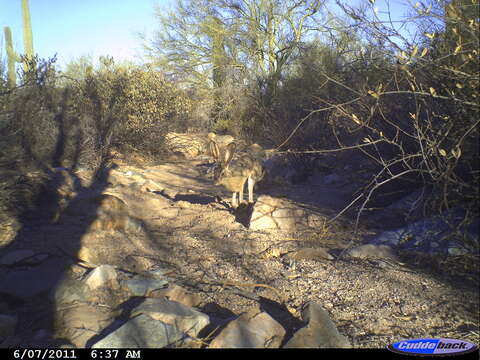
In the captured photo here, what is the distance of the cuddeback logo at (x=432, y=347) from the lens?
2.59 metres

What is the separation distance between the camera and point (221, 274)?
436cm

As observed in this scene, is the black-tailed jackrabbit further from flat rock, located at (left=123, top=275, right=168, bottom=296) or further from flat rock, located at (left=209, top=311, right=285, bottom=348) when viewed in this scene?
flat rock, located at (left=209, top=311, right=285, bottom=348)

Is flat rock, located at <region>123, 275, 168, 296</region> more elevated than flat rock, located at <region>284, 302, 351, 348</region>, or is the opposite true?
Answer: flat rock, located at <region>123, 275, 168, 296</region>

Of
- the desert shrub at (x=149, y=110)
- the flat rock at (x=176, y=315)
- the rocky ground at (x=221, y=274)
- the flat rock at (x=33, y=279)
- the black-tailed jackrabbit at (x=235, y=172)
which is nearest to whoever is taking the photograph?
the flat rock at (x=176, y=315)

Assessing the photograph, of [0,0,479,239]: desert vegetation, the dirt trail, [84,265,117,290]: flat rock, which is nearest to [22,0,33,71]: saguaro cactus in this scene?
[0,0,479,239]: desert vegetation

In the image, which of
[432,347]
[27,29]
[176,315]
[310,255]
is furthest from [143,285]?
[27,29]

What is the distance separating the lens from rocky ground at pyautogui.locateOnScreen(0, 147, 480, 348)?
3256mm

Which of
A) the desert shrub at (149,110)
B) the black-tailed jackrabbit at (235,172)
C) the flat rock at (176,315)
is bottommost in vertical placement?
the flat rock at (176,315)

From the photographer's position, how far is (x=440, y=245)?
4.74m

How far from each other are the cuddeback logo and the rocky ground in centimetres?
22

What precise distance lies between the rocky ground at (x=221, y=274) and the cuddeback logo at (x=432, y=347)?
224 mm

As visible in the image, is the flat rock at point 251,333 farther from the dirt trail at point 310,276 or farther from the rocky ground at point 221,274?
the dirt trail at point 310,276

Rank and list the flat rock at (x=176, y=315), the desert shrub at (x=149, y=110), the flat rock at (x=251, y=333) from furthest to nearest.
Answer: the desert shrub at (x=149, y=110) → the flat rock at (x=176, y=315) → the flat rock at (x=251, y=333)

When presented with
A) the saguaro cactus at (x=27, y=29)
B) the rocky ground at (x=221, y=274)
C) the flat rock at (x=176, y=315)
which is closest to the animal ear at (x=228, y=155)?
the rocky ground at (x=221, y=274)
